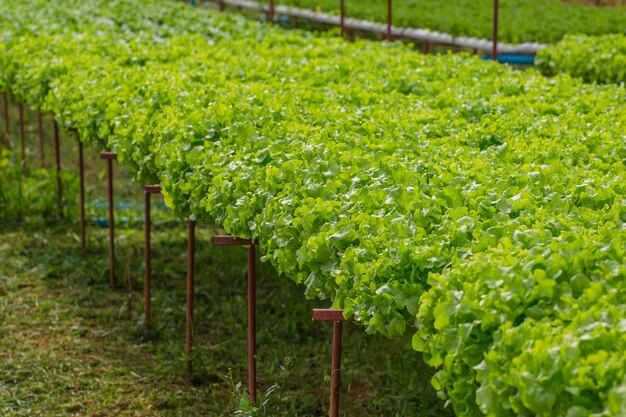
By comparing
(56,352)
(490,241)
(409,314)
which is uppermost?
(490,241)

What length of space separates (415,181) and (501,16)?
1339 cm

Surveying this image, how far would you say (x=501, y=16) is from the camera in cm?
1770

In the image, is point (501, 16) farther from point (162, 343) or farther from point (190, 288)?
point (190, 288)

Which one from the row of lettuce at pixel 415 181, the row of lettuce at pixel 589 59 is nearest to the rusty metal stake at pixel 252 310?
the row of lettuce at pixel 415 181

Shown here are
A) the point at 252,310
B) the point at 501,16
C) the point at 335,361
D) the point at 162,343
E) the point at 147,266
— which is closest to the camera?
the point at 335,361

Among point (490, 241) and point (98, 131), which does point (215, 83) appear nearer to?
point (98, 131)

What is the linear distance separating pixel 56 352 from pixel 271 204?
10.6ft

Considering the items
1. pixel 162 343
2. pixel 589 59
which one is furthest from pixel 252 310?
pixel 589 59

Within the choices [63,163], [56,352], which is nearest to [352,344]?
[56,352]

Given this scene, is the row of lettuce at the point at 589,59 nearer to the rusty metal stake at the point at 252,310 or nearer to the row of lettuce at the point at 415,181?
the row of lettuce at the point at 415,181

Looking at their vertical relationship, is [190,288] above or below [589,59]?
below

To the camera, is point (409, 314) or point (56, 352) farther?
point (56, 352)

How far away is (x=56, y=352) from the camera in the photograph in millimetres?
7613

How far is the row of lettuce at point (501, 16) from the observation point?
15617mm
